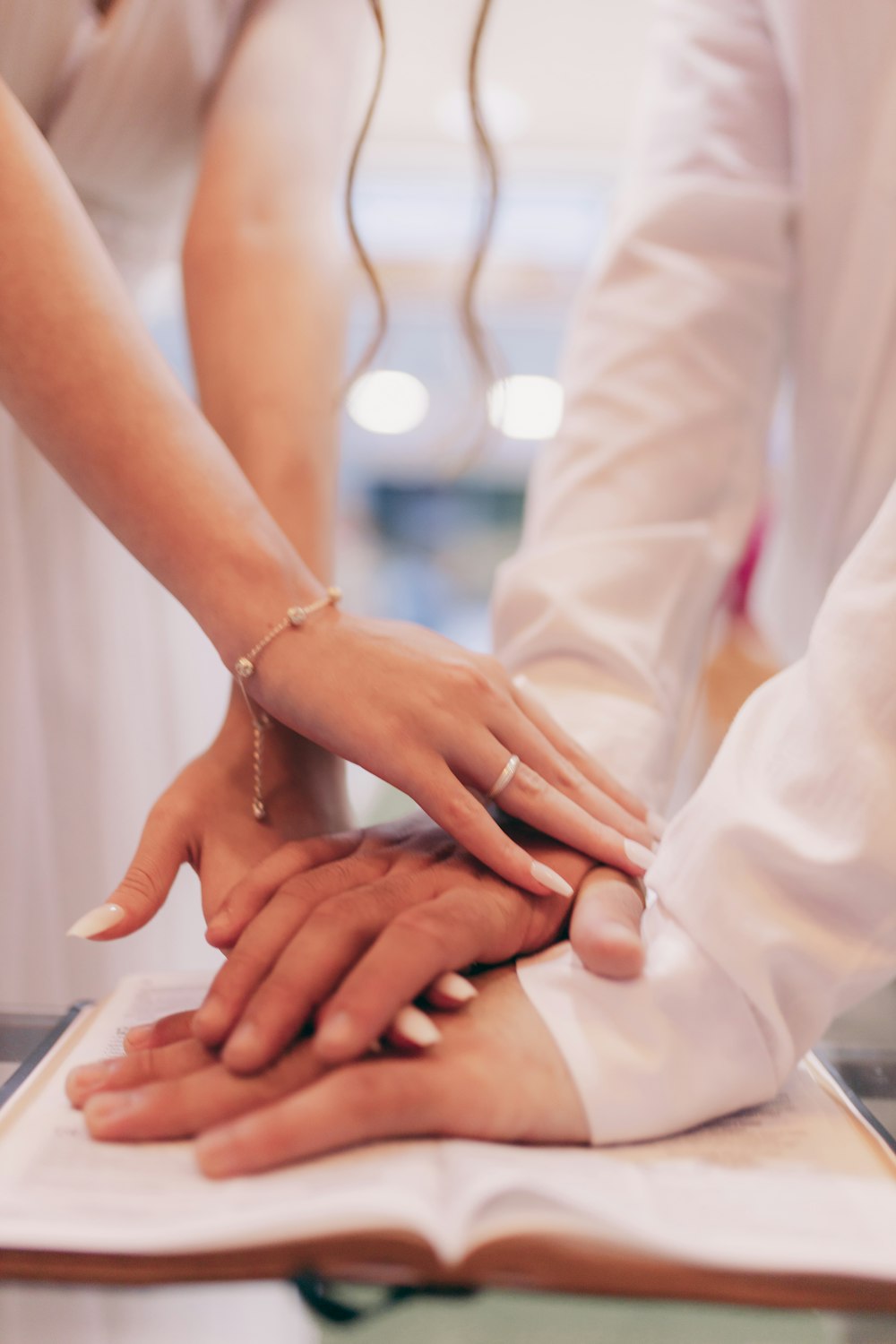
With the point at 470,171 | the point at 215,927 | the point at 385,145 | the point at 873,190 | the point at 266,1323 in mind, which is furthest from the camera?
the point at 470,171

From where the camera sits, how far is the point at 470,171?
12.5ft

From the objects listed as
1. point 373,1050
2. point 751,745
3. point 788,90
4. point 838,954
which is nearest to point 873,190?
point 788,90

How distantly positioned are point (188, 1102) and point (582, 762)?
12.6 inches

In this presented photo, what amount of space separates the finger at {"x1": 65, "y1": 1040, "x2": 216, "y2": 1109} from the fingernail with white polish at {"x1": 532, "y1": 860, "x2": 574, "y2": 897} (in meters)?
0.18

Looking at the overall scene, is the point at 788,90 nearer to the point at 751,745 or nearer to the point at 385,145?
the point at 751,745

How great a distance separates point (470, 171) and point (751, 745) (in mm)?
3752

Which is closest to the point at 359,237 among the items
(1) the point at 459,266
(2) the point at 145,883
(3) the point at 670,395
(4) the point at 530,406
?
(3) the point at 670,395

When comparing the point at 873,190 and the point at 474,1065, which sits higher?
the point at 873,190

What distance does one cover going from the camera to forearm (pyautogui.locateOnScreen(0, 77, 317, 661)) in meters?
0.56

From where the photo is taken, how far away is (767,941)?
44 centimetres

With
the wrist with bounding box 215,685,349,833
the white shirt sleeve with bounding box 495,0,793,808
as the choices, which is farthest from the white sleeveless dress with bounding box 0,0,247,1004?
the white shirt sleeve with bounding box 495,0,793,808

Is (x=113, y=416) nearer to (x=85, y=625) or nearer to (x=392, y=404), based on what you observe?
(x=85, y=625)

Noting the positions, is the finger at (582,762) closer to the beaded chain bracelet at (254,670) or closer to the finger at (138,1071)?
the beaded chain bracelet at (254,670)

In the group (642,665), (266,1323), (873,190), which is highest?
(873,190)
